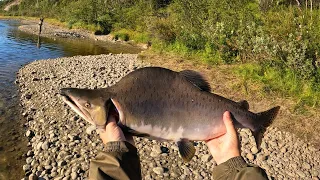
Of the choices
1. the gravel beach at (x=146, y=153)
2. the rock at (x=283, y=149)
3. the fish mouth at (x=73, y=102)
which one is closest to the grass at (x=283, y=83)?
the gravel beach at (x=146, y=153)

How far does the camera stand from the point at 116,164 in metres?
2.51

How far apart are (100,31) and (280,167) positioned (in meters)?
40.3

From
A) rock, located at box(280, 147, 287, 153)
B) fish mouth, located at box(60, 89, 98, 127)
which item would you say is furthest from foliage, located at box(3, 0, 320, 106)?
fish mouth, located at box(60, 89, 98, 127)

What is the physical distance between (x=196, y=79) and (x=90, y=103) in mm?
973

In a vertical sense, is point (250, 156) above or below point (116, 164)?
below

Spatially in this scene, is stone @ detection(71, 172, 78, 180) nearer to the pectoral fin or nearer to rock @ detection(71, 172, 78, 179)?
rock @ detection(71, 172, 78, 179)

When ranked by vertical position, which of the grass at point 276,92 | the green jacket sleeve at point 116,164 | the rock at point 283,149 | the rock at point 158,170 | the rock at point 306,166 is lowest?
the rock at point 158,170

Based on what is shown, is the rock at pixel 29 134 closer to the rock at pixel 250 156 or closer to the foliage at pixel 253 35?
the rock at pixel 250 156

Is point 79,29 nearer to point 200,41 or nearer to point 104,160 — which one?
point 200,41

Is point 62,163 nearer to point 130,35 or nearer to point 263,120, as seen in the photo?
point 263,120

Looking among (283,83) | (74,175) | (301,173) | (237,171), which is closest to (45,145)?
(74,175)

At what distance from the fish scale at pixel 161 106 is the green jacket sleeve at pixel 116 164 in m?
0.18

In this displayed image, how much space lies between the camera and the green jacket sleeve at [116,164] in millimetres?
2475

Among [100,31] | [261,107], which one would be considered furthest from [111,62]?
[100,31]
